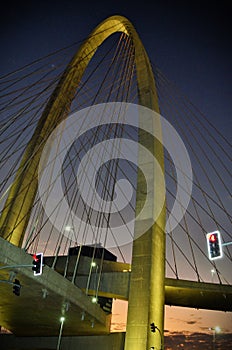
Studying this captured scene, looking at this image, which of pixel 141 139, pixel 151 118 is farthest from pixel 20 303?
pixel 151 118

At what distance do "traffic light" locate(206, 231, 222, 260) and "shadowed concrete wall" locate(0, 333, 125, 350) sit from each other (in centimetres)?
3007

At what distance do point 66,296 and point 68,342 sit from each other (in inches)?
1048

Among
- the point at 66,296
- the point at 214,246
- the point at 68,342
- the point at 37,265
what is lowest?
the point at 37,265

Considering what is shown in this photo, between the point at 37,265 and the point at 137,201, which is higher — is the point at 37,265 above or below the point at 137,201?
below

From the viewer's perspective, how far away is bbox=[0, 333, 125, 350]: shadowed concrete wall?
3884 centimetres

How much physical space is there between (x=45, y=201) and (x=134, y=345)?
45.6ft

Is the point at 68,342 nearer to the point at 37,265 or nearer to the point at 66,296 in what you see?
the point at 66,296

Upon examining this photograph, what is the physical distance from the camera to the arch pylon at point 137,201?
2647 cm

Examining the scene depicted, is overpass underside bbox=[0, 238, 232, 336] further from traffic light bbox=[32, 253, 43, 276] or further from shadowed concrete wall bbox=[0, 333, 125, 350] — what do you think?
traffic light bbox=[32, 253, 43, 276]

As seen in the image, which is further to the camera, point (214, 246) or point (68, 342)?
point (68, 342)

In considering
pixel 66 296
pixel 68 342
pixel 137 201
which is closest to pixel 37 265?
pixel 66 296

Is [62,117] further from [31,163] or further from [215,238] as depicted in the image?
[215,238]

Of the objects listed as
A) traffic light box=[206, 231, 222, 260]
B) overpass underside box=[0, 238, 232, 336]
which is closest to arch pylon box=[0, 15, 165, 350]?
overpass underside box=[0, 238, 232, 336]

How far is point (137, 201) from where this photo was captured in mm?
31094
